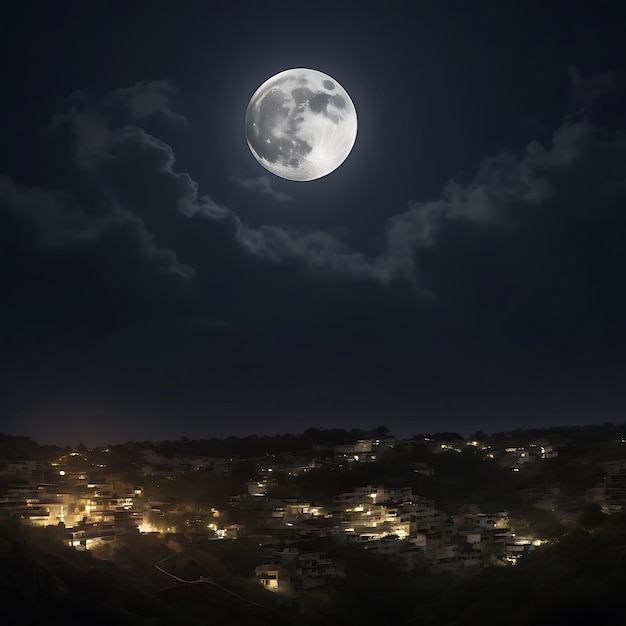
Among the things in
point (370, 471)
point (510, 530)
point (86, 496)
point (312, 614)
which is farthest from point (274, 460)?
point (312, 614)

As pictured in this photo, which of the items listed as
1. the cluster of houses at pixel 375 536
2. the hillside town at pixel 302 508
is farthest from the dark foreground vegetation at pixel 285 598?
the hillside town at pixel 302 508

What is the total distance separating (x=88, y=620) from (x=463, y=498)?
18.9 metres

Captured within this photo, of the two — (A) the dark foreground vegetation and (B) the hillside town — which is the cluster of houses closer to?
(B) the hillside town

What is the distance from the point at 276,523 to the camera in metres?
22.9

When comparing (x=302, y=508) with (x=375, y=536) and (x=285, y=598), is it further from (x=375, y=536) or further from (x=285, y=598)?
(x=285, y=598)

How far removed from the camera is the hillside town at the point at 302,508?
19328 millimetres

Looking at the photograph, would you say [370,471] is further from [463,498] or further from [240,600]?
[240,600]

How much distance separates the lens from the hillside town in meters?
19.3

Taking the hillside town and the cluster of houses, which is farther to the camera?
the hillside town

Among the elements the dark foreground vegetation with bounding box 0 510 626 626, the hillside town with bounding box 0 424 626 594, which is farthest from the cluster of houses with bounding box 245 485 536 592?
the dark foreground vegetation with bounding box 0 510 626 626

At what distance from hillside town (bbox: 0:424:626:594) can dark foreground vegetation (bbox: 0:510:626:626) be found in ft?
3.46

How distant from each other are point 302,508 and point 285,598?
33.9 feet

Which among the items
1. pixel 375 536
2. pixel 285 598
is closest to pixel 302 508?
pixel 375 536

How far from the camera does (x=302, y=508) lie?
25.9 m
